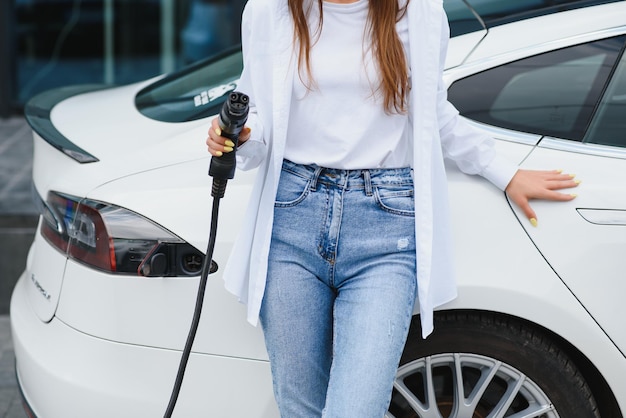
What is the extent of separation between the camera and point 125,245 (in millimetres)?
2648

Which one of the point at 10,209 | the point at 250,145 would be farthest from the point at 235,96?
the point at 10,209

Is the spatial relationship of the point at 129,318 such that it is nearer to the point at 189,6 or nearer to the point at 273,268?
the point at 273,268

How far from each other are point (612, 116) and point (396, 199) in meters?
0.81

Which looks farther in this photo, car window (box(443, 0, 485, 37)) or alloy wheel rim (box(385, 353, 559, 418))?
car window (box(443, 0, 485, 37))

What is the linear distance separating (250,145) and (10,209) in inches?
122

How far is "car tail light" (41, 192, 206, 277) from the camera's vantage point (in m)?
2.62

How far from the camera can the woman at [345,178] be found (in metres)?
2.35

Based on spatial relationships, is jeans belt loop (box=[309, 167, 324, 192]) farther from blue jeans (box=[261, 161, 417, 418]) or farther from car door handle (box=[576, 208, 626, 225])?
car door handle (box=[576, 208, 626, 225])

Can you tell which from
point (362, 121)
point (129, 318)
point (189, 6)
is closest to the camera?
point (362, 121)

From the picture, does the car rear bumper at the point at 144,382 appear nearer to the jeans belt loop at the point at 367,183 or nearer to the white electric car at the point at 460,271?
the white electric car at the point at 460,271

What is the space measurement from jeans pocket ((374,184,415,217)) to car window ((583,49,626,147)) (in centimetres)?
67

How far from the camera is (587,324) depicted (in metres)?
2.69

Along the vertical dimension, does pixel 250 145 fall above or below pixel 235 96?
below

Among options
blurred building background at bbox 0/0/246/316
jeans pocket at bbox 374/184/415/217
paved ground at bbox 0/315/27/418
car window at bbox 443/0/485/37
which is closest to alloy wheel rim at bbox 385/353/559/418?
jeans pocket at bbox 374/184/415/217
